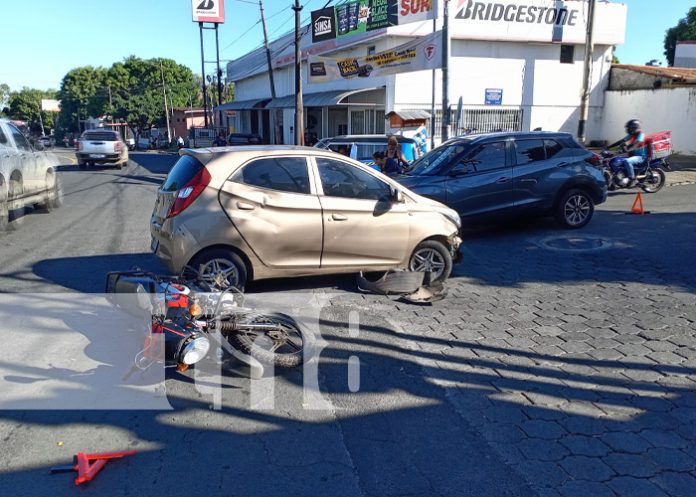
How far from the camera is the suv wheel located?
1001 centimetres

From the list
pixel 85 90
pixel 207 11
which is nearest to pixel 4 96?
pixel 85 90

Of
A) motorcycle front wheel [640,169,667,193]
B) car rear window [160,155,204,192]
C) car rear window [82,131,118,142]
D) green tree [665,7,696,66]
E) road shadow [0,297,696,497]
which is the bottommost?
road shadow [0,297,696,497]

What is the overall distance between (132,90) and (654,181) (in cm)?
6697

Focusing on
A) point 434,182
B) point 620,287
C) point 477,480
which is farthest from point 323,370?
point 434,182

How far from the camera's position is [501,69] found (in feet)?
82.0

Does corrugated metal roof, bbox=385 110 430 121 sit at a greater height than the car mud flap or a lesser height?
greater

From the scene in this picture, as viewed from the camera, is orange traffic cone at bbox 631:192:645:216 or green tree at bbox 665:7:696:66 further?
green tree at bbox 665:7:696:66

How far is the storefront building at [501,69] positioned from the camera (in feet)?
78.6

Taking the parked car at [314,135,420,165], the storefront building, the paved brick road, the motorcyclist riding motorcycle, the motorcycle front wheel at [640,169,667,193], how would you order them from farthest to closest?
the storefront building, the parked car at [314,135,420,165], the motorcycle front wheel at [640,169,667,193], the motorcyclist riding motorcycle, the paved brick road

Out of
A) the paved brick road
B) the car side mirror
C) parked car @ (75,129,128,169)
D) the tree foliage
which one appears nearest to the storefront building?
parked car @ (75,129,128,169)

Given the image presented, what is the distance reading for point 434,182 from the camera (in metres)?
9.35

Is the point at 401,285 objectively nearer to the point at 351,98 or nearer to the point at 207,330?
the point at 207,330

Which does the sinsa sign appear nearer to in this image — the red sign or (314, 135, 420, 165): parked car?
(314, 135, 420, 165): parked car

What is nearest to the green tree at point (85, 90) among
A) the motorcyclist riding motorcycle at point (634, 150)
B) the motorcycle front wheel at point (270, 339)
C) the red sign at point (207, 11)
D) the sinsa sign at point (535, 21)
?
the red sign at point (207, 11)
